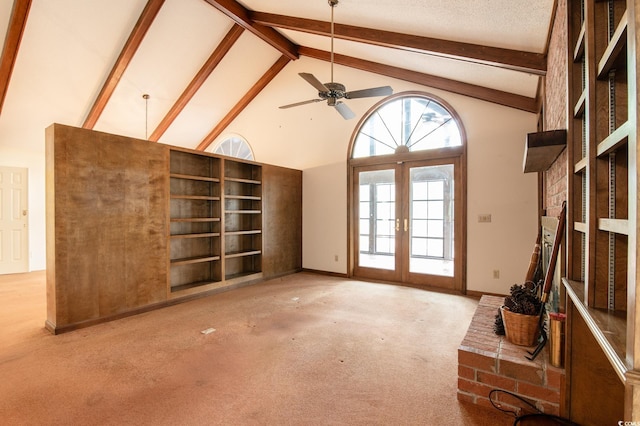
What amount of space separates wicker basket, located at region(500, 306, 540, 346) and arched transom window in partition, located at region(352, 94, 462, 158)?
3.24 meters

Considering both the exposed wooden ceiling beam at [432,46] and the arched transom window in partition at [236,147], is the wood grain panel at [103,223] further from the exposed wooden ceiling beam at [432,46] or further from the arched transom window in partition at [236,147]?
the arched transom window in partition at [236,147]

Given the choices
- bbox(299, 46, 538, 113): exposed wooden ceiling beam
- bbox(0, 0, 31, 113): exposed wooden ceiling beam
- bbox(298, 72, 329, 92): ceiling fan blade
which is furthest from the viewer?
bbox(299, 46, 538, 113): exposed wooden ceiling beam

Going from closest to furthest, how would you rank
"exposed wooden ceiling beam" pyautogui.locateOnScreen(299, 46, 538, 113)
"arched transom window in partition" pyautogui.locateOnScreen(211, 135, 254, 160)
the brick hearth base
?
the brick hearth base → "exposed wooden ceiling beam" pyautogui.locateOnScreen(299, 46, 538, 113) → "arched transom window in partition" pyautogui.locateOnScreen(211, 135, 254, 160)

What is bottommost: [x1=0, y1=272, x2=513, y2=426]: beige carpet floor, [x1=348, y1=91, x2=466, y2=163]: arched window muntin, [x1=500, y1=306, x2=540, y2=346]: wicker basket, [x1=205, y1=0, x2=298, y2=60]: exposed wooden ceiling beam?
[x1=0, y1=272, x2=513, y2=426]: beige carpet floor

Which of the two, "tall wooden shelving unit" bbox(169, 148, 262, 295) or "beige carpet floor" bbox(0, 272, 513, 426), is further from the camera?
"tall wooden shelving unit" bbox(169, 148, 262, 295)

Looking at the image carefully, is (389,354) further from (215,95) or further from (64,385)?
(215,95)

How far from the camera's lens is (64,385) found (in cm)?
211

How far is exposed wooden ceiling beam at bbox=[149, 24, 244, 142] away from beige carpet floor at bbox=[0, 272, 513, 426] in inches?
160

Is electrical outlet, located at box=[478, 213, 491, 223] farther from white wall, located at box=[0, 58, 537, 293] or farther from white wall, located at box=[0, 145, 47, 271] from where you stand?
white wall, located at box=[0, 145, 47, 271]

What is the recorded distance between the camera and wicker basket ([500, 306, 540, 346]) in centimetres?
192

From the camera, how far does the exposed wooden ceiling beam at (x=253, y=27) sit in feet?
14.2

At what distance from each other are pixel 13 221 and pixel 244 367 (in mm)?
6797

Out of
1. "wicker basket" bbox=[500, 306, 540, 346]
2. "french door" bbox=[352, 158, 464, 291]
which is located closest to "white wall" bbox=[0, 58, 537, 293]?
"french door" bbox=[352, 158, 464, 291]

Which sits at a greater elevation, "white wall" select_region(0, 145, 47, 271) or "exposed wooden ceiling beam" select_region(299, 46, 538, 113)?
"exposed wooden ceiling beam" select_region(299, 46, 538, 113)
